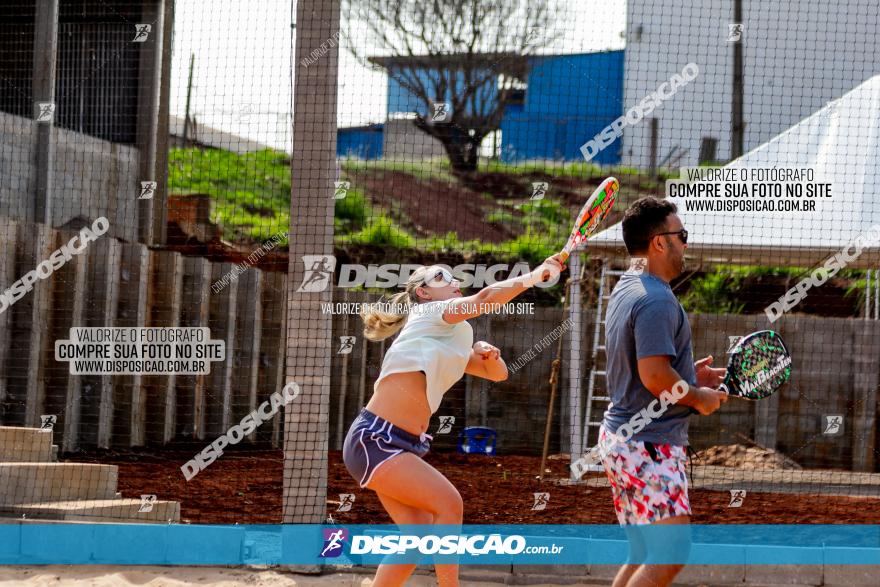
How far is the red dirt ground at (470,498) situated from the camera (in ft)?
22.3

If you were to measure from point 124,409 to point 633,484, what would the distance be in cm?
661

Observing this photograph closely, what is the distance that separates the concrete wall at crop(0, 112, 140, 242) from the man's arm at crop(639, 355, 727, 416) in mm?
8104

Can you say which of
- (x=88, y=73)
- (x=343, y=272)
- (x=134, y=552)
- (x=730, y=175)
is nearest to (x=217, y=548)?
(x=134, y=552)

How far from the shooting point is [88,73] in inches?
450

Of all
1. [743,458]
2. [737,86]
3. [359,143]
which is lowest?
[743,458]

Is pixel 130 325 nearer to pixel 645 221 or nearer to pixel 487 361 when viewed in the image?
pixel 487 361

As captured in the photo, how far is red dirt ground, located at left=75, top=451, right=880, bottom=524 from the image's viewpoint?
679cm

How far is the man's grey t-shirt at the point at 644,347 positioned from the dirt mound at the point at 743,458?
664 cm

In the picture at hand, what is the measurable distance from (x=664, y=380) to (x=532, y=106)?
17649mm

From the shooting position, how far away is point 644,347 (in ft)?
10.8

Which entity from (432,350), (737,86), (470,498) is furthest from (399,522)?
(737,86)

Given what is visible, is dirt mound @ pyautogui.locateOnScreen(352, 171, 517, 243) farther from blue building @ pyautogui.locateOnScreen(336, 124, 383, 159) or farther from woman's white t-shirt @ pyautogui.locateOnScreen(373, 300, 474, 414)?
woman's white t-shirt @ pyautogui.locateOnScreen(373, 300, 474, 414)

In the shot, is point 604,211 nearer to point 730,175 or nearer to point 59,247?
point 730,175

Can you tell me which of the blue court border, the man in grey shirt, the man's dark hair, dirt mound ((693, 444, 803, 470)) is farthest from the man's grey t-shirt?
dirt mound ((693, 444, 803, 470))
